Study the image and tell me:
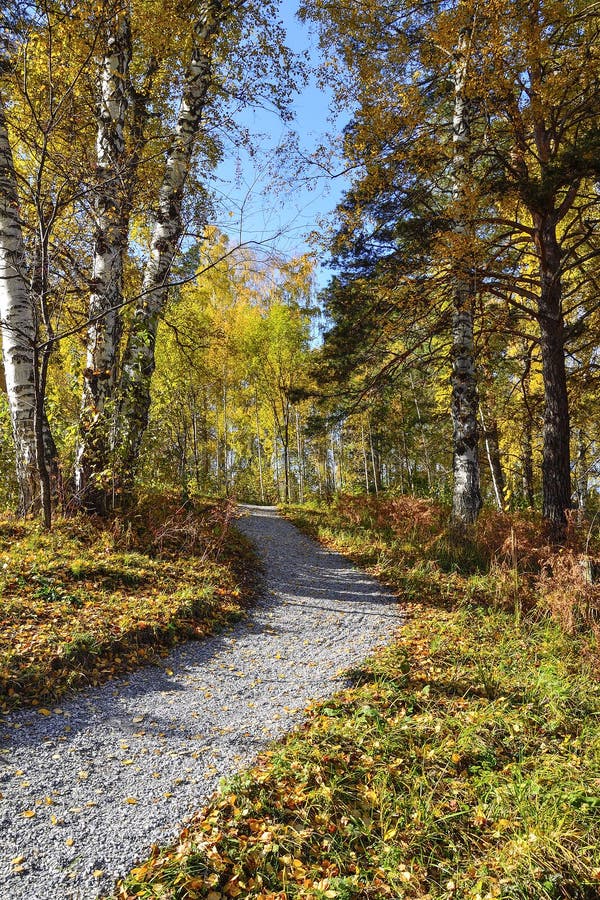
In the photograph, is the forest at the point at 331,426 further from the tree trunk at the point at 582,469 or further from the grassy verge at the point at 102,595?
the tree trunk at the point at 582,469

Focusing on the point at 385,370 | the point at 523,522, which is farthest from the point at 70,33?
the point at 523,522

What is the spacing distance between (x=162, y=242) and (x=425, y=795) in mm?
7259

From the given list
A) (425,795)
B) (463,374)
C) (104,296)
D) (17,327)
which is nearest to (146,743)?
(425,795)

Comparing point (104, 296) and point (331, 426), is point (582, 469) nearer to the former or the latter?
point (331, 426)

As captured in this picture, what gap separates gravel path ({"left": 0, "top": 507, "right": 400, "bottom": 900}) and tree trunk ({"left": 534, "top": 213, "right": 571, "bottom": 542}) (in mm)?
4154

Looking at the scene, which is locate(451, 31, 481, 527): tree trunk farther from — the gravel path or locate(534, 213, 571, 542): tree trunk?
the gravel path

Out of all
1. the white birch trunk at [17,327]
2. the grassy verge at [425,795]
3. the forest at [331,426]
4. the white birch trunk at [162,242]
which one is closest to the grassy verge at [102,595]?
the forest at [331,426]

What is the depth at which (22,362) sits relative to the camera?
6016 mm

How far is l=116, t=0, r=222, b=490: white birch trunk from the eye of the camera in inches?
263

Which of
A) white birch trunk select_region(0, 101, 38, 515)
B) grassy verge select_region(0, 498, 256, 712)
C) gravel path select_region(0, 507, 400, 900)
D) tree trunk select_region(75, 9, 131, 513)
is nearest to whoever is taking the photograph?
gravel path select_region(0, 507, 400, 900)

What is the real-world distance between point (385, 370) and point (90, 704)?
6.98 m

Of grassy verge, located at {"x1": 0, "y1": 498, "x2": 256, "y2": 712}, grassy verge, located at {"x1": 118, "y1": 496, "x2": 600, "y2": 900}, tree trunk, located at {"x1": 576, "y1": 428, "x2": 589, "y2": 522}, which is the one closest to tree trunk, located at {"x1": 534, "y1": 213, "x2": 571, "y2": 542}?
grassy verge, located at {"x1": 118, "y1": 496, "x2": 600, "y2": 900}

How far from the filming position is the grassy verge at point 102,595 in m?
3.54

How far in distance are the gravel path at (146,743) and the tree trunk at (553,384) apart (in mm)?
4154
